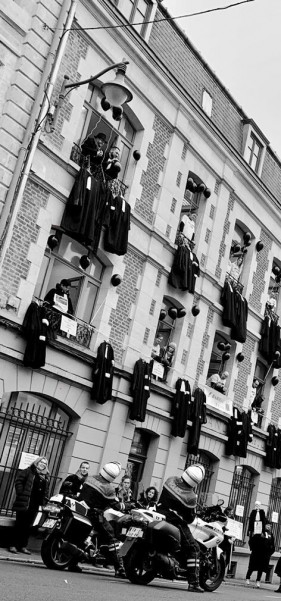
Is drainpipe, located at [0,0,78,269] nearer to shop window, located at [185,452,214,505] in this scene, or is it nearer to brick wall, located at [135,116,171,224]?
brick wall, located at [135,116,171,224]

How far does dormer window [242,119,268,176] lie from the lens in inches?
1033

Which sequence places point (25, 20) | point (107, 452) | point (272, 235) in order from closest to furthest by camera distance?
1. point (25, 20)
2. point (107, 452)
3. point (272, 235)

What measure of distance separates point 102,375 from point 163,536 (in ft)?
21.5

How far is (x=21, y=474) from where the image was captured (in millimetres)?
13664

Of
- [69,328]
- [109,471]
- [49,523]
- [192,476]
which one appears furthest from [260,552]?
[49,523]

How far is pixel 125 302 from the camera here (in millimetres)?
19375

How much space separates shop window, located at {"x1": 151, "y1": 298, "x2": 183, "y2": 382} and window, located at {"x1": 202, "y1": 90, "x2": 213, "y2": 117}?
611 cm

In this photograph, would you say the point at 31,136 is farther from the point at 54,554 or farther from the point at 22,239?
the point at 54,554

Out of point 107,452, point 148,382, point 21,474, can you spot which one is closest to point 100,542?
point 21,474

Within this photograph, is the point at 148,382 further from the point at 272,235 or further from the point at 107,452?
the point at 272,235

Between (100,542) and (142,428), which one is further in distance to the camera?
(142,428)

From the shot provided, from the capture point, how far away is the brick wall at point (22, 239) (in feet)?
51.3

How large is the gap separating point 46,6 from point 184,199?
733 centimetres

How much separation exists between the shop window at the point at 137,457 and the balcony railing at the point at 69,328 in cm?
337
